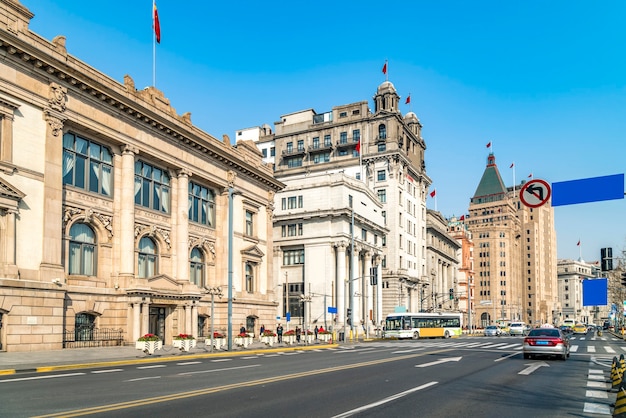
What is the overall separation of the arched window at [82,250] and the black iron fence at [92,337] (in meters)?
3.40

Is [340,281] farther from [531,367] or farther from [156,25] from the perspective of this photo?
[531,367]

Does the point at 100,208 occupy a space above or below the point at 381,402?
above

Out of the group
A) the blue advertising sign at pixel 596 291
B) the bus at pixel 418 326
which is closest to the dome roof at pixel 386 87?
the bus at pixel 418 326

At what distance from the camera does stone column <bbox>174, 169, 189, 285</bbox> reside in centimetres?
4388

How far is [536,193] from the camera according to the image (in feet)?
63.0

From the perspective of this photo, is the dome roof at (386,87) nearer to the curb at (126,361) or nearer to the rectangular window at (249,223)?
the rectangular window at (249,223)

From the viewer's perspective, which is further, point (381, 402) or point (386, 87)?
point (386, 87)

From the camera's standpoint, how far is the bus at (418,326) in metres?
65.8

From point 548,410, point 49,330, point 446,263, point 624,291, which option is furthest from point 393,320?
point 446,263

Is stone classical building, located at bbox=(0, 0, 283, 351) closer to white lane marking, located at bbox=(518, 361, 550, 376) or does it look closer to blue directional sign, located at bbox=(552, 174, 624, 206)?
white lane marking, located at bbox=(518, 361, 550, 376)

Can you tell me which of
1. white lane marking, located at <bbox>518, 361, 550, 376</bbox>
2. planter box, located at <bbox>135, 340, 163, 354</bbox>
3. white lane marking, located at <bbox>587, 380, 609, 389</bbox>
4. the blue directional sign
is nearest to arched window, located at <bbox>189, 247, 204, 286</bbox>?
planter box, located at <bbox>135, 340, 163, 354</bbox>

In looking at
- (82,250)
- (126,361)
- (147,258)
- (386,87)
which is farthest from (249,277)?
(386,87)

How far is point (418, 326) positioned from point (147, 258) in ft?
117

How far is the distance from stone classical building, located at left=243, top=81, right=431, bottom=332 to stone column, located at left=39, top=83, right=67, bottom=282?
44701 mm
